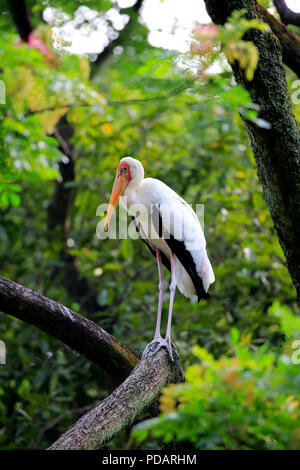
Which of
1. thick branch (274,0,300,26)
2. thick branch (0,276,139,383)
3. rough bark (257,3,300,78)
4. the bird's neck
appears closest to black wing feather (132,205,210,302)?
the bird's neck

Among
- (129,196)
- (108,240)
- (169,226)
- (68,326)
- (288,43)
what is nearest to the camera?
(68,326)

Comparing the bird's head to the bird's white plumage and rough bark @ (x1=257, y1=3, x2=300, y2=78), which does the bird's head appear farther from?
rough bark @ (x1=257, y1=3, x2=300, y2=78)

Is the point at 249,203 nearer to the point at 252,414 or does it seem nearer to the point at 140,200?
the point at 140,200

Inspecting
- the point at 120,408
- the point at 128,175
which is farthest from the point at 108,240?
the point at 120,408

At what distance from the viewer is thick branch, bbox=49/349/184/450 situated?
2.41m

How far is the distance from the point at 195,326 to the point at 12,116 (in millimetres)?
2523

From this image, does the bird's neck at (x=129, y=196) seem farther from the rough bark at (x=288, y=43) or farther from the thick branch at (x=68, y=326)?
the rough bark at (x=288, y=43)

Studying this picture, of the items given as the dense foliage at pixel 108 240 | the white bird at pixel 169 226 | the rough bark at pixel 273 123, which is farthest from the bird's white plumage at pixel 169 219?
the rough bark at pixel 273 123

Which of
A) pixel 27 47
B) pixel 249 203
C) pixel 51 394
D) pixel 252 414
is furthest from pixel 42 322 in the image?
pixel 249 203

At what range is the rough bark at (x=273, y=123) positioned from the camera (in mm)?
3113

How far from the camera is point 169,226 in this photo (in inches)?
160

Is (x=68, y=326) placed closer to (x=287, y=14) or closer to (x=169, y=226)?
(x=169, y=226)

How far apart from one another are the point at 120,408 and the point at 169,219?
5.74ft

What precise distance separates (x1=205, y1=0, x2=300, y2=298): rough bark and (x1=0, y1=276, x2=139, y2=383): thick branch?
1.31 m
